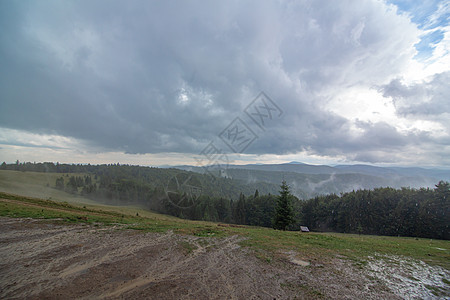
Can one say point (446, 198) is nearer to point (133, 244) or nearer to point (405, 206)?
point (405, 206)

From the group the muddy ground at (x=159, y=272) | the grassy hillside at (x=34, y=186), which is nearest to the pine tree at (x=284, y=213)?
the muddy ground at (x=159, y=272)

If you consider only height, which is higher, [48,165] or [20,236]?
[48,165]

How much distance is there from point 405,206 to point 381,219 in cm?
719

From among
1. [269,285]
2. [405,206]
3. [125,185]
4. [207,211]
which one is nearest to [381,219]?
[405,206]

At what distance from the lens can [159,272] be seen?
7.66 metres

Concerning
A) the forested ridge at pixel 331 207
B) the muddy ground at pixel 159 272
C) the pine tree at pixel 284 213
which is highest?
the muddy ground at pixel 159 272

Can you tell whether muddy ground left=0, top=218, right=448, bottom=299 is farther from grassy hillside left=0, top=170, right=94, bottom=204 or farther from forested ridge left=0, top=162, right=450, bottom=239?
grassy hillside left=0, top=170, right=94, bottom=204

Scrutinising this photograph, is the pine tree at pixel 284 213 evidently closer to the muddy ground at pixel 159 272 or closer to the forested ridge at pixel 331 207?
the forested ridge at pixel 331 207

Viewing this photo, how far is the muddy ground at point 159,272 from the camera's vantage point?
248 inches

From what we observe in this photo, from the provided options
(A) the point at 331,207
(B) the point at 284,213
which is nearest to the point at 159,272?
(B) the point at 284,213

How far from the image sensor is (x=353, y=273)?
840 cm

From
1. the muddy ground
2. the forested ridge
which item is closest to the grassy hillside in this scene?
the forested ridge

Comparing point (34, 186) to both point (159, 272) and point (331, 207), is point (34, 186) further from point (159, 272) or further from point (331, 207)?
point (331, 207)

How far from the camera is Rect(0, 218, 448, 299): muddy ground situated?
248 inches
